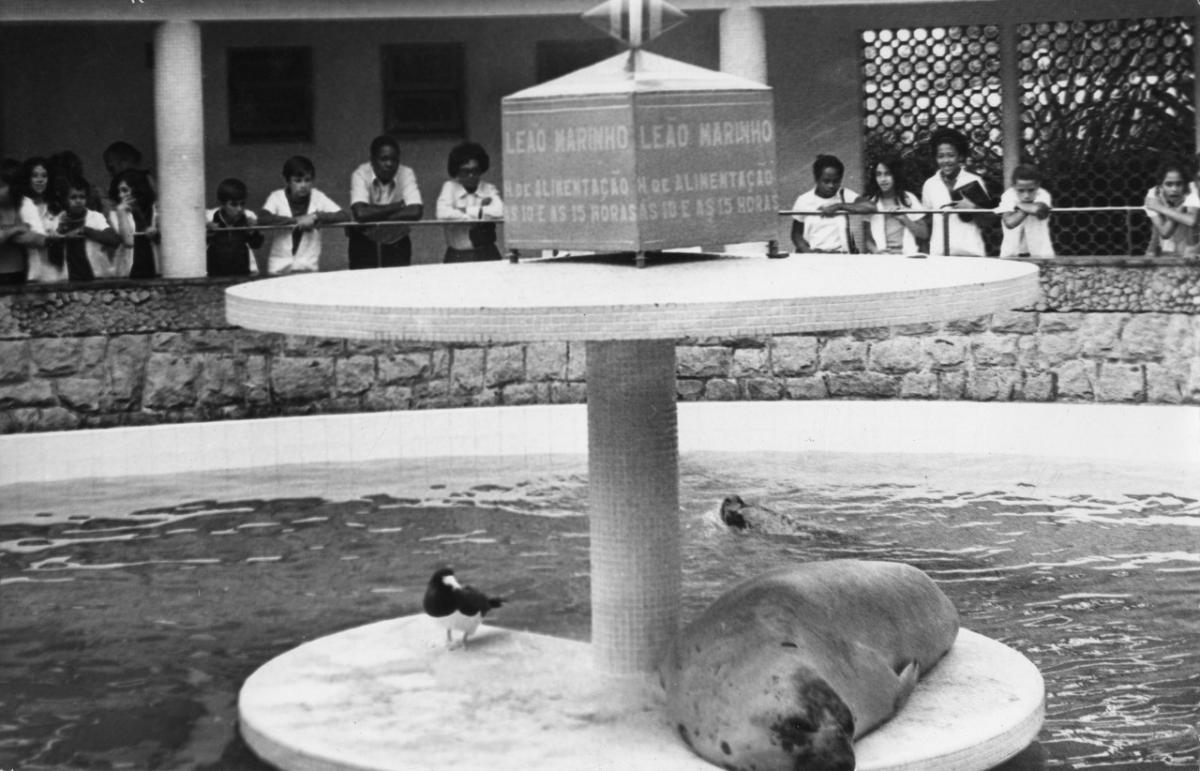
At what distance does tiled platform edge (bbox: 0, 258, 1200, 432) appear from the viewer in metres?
14.3

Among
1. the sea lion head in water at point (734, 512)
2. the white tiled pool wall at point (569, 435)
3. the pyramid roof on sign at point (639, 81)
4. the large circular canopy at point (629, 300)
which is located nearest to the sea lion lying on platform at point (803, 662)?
the large circular canopy at point (629, 300)

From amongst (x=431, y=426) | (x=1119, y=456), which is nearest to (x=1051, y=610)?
(x=1119, y=456)

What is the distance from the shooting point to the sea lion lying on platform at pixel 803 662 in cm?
662

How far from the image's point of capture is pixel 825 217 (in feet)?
49.6

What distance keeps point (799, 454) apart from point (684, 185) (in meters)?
7.28

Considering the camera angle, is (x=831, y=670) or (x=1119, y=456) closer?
(x=831, y=670)

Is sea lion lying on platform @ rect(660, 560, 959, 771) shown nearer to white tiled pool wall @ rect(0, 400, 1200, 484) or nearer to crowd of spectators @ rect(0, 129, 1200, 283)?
white tiled pool wall @ rect(0, 400, 1200, 484)

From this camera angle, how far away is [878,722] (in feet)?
23.0

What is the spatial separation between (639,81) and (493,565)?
13.3 ft

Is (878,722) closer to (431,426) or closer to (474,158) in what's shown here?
(431,426)

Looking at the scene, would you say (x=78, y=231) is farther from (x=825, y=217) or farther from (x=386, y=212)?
(x=825, y=217)

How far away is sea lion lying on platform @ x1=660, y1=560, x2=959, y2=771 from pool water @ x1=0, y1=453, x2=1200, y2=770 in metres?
0.68

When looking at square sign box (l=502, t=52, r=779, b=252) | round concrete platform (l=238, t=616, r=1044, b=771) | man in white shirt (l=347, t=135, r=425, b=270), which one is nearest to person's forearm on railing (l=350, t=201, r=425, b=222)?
man in white shirt (l=347, t=135, r=425, b=270)

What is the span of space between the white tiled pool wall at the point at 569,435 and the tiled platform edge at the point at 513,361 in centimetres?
35
